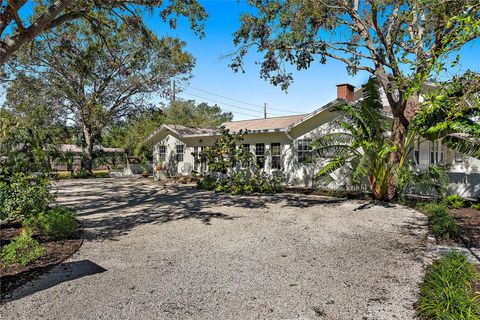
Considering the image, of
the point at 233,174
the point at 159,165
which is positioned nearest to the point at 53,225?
the point at 233,174

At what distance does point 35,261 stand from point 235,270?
340cm

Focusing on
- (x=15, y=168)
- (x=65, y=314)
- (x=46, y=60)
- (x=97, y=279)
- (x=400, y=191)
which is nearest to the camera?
(x=65, y=314)

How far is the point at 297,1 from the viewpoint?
10992mm

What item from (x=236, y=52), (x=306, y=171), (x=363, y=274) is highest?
(x=236, y=52)

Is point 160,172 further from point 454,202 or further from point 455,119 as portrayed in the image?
point 455,119

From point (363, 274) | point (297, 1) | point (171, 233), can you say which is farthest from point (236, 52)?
point (363, 274)

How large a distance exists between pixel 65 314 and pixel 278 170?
1395cm

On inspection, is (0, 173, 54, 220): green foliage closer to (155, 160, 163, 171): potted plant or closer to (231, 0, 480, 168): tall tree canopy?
(231, 0, 480, 168): tall tree canopy

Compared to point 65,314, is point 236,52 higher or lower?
higher

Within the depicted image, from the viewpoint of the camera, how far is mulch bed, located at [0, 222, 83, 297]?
169 inches

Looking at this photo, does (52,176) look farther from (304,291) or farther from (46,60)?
(46,60)

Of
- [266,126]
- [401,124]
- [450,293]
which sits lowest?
[450,293]

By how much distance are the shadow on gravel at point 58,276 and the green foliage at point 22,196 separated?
2.05m

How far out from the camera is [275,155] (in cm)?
1694
